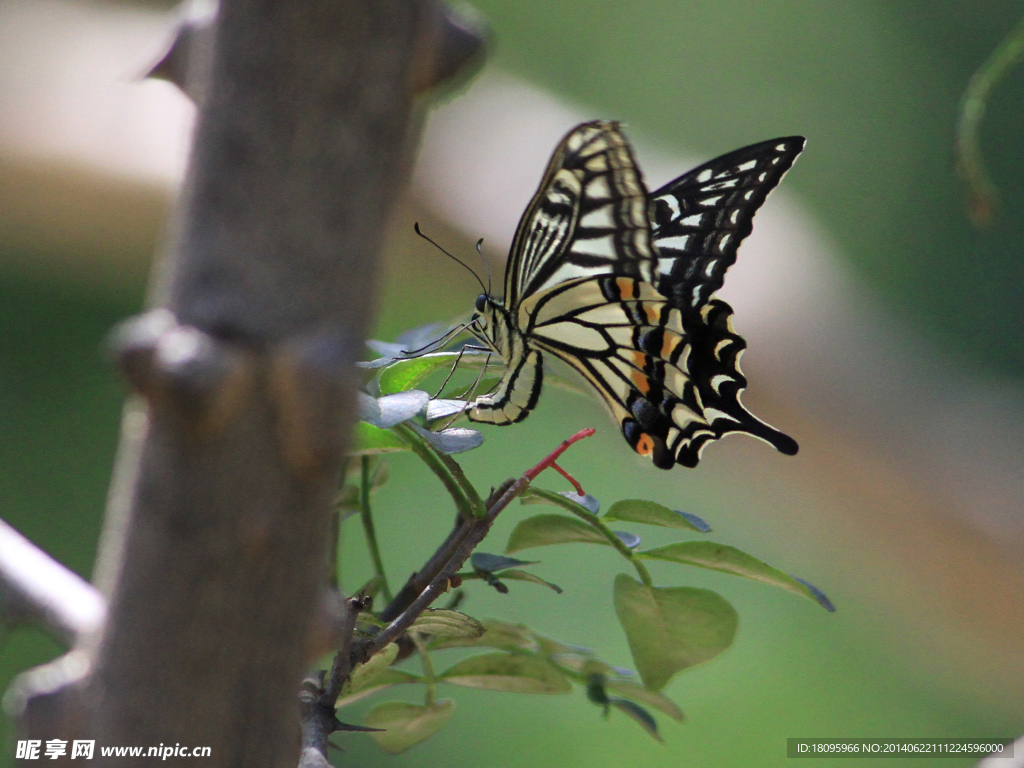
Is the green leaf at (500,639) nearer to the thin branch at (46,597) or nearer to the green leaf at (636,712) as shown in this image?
the green leaf at (636,712)

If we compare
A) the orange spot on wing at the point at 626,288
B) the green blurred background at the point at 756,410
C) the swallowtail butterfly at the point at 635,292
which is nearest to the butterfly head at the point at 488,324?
the swallowtail butterfly at the point at 635,292

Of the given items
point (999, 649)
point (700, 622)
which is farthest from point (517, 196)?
point (700, 622)

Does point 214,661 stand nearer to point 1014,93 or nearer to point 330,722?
point 330,722

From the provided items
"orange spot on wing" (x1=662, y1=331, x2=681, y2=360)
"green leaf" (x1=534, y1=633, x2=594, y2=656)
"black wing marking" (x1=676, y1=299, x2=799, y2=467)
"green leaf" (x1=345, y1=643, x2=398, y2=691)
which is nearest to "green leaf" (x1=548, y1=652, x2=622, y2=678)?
"green leaf" (x1=534, y1=633, x2=594, y2=656)

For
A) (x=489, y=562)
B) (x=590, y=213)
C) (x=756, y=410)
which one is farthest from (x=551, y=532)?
(x=756, y=410)

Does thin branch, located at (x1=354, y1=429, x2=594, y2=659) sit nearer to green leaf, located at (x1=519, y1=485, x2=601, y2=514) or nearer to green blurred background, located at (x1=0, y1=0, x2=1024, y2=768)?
green leaf, located at (x1=519, y1=485, x2=601, y2=514)

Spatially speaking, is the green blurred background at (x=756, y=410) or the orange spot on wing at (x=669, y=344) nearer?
the orange spot on wing at (x=669, y=344)

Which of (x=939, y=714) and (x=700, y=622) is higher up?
(x=700, y=622)
